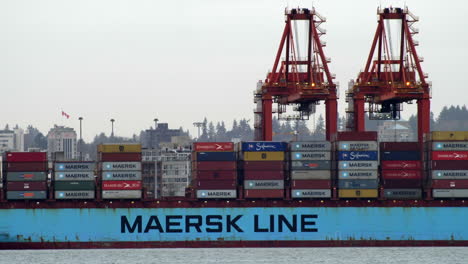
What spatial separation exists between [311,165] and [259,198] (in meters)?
5.02

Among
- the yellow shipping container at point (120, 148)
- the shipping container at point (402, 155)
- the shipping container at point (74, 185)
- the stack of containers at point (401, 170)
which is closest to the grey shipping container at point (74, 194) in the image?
the shipping container at point (74, 185)

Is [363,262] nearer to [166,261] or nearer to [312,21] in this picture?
[166,261]

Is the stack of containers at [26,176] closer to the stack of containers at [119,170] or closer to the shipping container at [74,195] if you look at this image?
the shipping container at [74,195]

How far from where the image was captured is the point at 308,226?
9669 centimetres

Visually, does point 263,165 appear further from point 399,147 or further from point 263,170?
point 399,147

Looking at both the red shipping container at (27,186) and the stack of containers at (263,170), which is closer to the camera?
the stack of containers at (263,170)

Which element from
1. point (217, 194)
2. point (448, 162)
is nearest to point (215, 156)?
point (217, 194)

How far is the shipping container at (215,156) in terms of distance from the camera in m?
95.1

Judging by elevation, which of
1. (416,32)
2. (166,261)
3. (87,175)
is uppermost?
(416,32)

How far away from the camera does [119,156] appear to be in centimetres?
9544

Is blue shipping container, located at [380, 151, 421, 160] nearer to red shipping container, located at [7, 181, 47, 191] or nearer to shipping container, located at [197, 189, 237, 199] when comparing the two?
shipping container, located at [197, 189, 237, 199]

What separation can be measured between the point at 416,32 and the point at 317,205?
2089 centimetres

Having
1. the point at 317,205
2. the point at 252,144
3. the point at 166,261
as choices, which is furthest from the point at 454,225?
the point at 166,261

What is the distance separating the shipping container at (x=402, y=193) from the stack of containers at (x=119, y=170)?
20286mm
